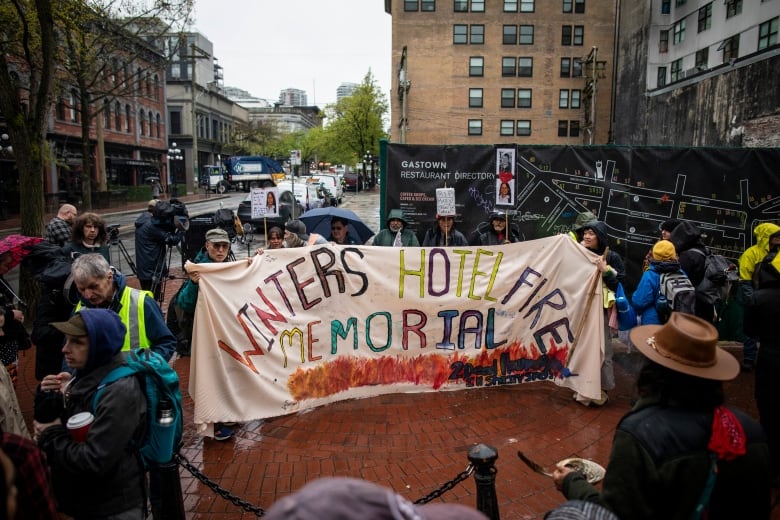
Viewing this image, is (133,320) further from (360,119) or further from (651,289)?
(360,119)

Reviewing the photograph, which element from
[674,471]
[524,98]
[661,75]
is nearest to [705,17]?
[661,75]

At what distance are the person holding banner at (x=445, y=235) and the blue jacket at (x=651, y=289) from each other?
2421mm

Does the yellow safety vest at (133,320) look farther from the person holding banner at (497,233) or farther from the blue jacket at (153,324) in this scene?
the person holding banner at (497,233)

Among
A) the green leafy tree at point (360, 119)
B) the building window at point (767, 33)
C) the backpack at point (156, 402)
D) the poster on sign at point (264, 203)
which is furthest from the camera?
the green leafy tree at point (360, 119)

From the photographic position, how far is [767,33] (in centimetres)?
2733

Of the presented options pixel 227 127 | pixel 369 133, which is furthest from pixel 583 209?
pixel 227 127

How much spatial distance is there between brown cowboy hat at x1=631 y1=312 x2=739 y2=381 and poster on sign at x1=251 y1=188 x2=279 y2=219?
5059mm

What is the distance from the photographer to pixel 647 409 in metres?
2.00

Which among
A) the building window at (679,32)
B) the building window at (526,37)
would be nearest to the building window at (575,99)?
the building window at (526,37)

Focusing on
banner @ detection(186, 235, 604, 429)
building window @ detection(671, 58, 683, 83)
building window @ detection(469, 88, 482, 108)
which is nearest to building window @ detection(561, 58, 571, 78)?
building window @ detection(469, 88, 482, 108)

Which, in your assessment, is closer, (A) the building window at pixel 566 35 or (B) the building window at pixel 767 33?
(B) the building window at pixel 767 33

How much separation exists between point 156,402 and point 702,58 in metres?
38.8

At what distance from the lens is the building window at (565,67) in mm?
46812

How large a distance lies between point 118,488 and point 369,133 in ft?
183
